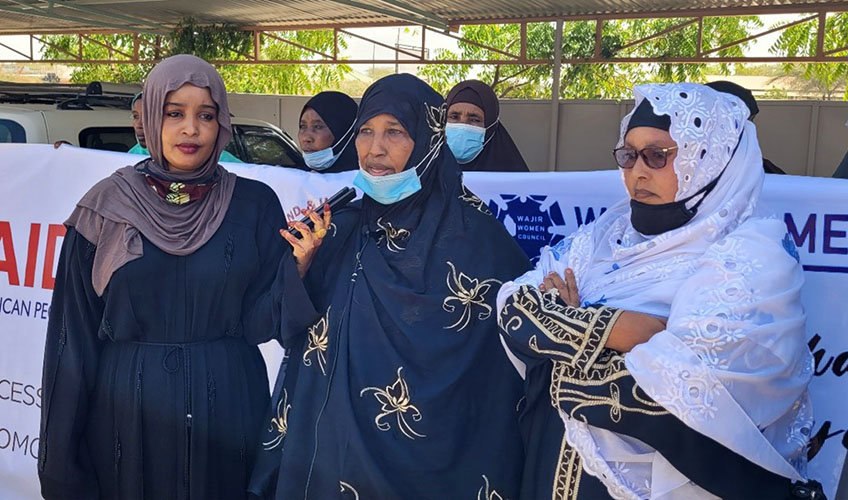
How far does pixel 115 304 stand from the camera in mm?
2244

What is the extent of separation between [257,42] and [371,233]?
10.3 meters

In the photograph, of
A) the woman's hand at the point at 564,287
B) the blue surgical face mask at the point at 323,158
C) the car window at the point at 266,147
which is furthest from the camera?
the car window at the point at 266,147

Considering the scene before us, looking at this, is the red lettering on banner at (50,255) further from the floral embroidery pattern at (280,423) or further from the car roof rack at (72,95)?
the car roof rack at (72,95)

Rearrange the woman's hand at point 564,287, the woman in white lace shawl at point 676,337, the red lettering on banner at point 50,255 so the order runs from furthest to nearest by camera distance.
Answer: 1. the red lettering on banner at point 50,255
2. the woman's hand at point 564,287
3. the woman in white lace shawl at point 676,337

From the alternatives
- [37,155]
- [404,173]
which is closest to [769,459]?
[404,173]

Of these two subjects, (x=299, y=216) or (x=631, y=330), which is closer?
(x=631, y=330)

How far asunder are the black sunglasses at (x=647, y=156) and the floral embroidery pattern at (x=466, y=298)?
1.47 ft

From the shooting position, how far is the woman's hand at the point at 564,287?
189 cm

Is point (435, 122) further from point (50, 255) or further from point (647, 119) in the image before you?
point (50, 255)

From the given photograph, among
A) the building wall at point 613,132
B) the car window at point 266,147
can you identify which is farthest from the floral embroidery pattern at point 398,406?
the building wall at point 613,132

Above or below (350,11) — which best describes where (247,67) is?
above

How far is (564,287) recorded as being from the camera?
1913 mm

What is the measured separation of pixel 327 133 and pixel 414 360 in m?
2.45

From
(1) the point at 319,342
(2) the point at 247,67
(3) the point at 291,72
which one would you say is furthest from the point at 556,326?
(3) the point at 291,72
